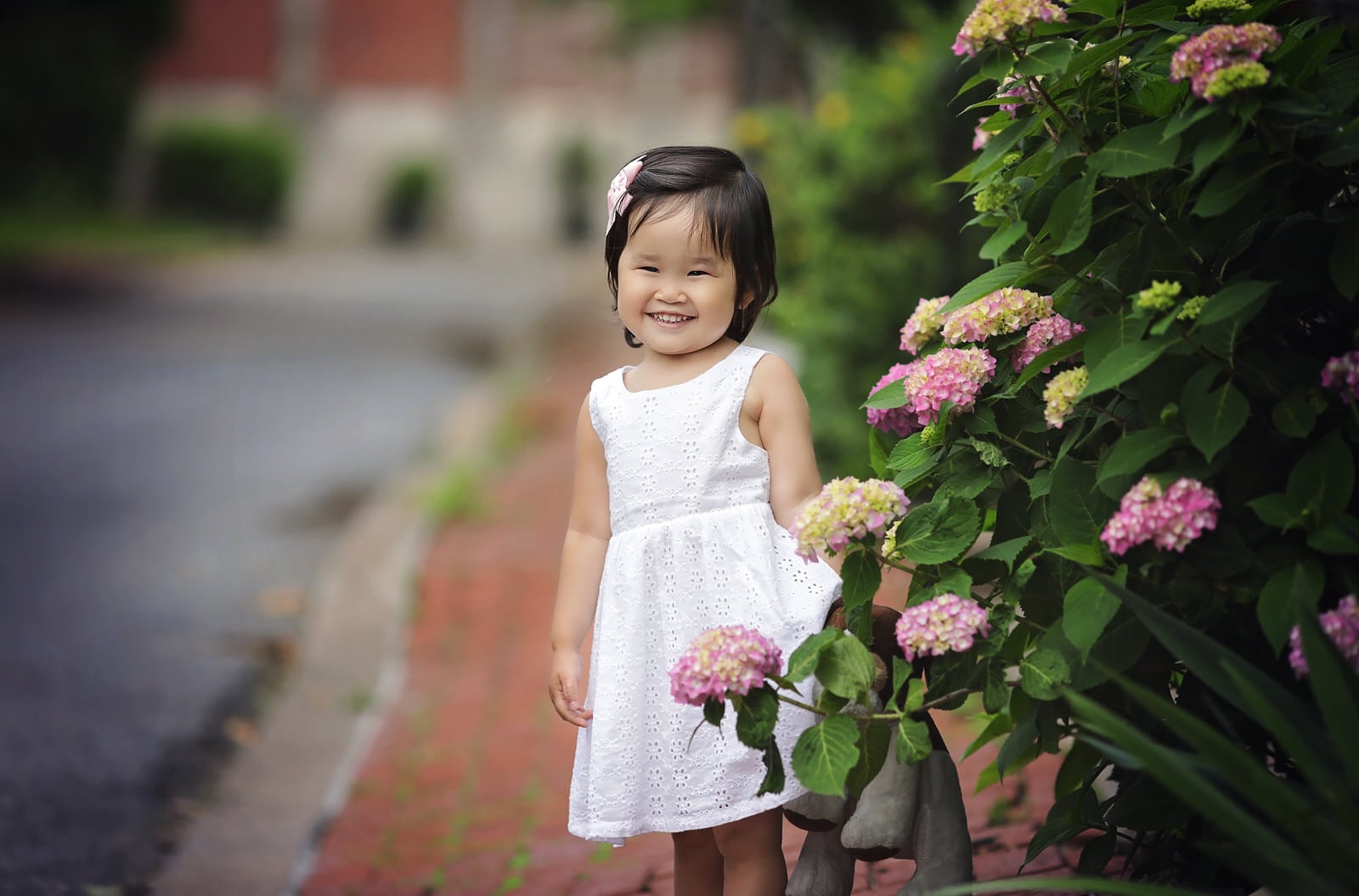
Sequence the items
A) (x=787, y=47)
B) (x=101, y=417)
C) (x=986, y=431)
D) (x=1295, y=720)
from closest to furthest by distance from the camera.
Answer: (x=1295, y=720) < (x=986, y=431) < (x=101, y=417) < (x=787, y=47)

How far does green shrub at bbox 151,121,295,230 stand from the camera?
31.1m

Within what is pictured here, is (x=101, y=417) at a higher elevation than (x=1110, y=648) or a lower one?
lower

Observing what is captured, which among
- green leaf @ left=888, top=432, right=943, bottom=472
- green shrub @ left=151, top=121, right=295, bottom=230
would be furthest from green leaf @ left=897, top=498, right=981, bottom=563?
green shrub @ left=151, top=121, right=295, bottom=230

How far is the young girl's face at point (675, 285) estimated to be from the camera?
2.47 meters

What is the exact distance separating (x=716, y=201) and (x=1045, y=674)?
0.98 meters

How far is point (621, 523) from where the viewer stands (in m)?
2.55

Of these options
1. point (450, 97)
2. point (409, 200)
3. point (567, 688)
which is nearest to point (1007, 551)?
point (567, 688)

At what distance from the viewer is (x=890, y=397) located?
2334mm

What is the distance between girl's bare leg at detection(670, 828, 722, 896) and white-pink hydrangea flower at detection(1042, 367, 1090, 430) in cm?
102

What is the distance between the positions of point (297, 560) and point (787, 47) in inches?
291

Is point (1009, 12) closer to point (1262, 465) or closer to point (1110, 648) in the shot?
point (1262, 465)

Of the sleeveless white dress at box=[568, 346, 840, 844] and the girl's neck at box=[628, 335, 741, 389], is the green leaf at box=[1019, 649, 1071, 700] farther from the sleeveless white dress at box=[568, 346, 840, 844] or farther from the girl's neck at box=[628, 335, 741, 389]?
the girl's neck at box=[628, 335, 741, 389]

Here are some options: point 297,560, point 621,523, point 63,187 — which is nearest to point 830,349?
point 297,560

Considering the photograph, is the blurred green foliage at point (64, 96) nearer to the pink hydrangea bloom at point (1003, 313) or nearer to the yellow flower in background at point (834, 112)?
the yellow flower in background at point (834, 112)
